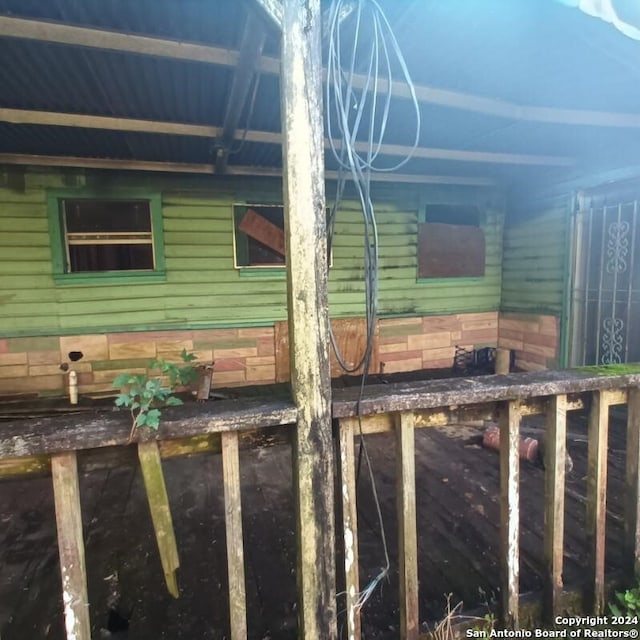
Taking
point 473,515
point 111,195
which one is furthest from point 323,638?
point 111,195

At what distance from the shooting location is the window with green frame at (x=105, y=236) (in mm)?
4133

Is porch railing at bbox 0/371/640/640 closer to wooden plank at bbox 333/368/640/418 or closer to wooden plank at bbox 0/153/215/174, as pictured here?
wooden plank at bbox 333/368/640/418

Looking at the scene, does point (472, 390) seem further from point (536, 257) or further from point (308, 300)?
point (536, 257)

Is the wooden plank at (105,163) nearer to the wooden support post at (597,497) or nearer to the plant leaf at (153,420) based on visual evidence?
the plant leaf at (153,420)

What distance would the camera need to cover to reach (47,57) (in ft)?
6.83

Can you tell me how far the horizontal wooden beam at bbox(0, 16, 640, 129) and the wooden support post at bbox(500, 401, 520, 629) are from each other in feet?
5.12

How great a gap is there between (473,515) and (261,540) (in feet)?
4.11

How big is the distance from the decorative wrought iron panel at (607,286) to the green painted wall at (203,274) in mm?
1408

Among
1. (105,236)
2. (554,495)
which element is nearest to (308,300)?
(554,495)

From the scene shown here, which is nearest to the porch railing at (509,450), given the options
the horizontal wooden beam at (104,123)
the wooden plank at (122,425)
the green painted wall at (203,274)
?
the wooden plank at (122,425)

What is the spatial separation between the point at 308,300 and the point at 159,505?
740 mm

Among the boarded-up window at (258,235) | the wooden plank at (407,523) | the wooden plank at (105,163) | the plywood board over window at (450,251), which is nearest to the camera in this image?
the wooden plank at (407,523)

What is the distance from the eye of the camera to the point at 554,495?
1.48 m

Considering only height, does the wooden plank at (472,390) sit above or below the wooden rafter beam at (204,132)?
below
